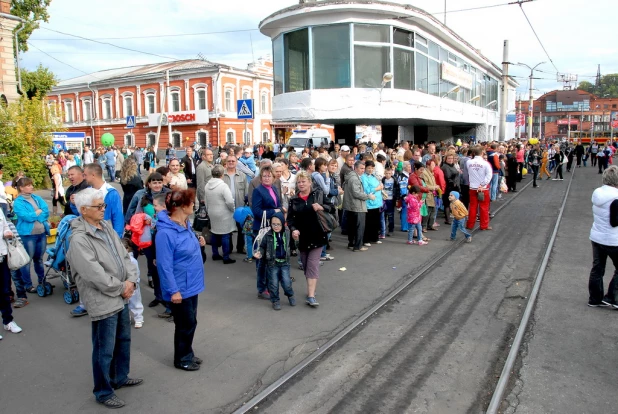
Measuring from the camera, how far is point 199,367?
4.74 m

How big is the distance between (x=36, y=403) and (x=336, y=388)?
2.68 metres

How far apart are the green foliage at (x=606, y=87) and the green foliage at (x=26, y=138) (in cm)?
14884

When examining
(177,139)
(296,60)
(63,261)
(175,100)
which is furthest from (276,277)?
(177,139)

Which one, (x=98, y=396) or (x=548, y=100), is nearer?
(x=98, y=396)

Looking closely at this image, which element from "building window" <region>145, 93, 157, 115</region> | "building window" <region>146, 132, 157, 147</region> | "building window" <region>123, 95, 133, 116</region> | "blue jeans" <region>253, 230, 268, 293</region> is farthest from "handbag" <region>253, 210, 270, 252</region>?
"building window" <region>123, 95, 133, 116</region>

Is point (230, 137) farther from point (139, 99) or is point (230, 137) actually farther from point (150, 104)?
point (139, 99)

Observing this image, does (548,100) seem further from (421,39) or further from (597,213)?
(597,213)

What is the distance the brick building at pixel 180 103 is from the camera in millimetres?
40531

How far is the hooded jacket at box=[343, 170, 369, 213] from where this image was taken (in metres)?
9.22

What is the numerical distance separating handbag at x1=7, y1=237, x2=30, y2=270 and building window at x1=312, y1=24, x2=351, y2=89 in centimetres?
1233

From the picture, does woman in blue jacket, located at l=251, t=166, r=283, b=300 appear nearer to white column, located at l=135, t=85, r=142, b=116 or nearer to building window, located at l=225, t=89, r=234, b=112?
building window, located at l=225, t=89, r=234, b=112

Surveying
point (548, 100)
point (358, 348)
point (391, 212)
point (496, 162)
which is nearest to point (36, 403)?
point (358, 348)

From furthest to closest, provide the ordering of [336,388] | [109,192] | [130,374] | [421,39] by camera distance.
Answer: [421,39], [109,192], [130,374], [336,388]

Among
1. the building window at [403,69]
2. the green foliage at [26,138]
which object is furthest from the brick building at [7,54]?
the building window at [403,69]
